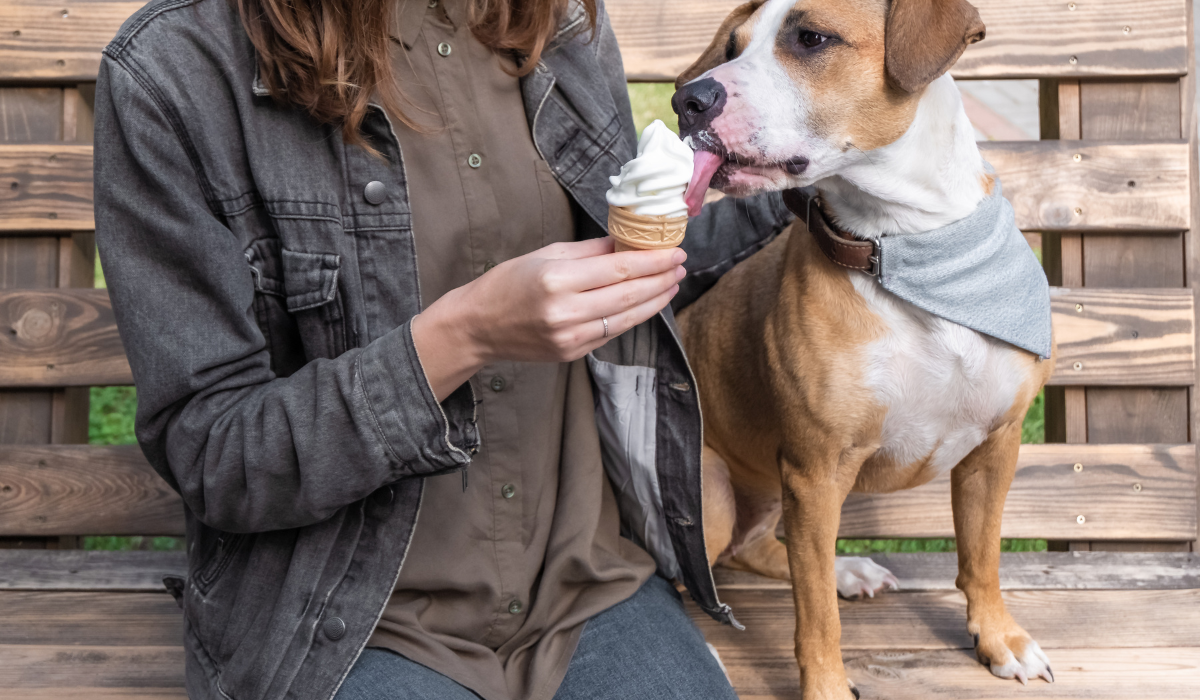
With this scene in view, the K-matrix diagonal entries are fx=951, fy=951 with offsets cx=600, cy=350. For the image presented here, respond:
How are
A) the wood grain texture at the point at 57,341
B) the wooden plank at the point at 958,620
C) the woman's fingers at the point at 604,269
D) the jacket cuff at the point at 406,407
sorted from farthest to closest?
the wood grain texture at the point at 57,341 → the wooden plank at the point at 958,620 → the jacket cuff at the point at 406,407 → the woman's fingers at the point at 604,269

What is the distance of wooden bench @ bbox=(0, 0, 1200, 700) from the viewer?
240cm

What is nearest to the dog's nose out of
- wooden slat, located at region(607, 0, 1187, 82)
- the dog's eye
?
the dog's eye

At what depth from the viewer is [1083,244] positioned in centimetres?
253

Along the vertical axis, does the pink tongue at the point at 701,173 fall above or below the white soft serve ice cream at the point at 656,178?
below

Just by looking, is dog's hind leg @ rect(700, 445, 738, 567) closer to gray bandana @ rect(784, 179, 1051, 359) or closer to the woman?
the woman

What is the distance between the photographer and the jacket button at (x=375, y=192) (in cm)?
156

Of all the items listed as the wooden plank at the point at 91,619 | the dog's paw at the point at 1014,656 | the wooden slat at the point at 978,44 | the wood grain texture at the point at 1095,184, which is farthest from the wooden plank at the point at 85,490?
the wood grain texture at the point at 1095,184

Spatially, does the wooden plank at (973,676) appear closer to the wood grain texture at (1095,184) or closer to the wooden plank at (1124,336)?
the wooden plank at (1124,336)

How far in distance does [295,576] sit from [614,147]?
97 cm

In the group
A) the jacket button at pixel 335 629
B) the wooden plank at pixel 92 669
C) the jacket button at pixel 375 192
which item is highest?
the jacket button at pixel 375 192

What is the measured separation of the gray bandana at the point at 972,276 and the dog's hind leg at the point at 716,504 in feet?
2.22

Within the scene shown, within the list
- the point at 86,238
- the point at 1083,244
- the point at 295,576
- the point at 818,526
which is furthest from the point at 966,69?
the point at 86,238

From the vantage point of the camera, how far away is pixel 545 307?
4.01 ft

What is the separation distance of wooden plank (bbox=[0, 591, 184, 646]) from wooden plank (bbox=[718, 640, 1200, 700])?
1277 mm
